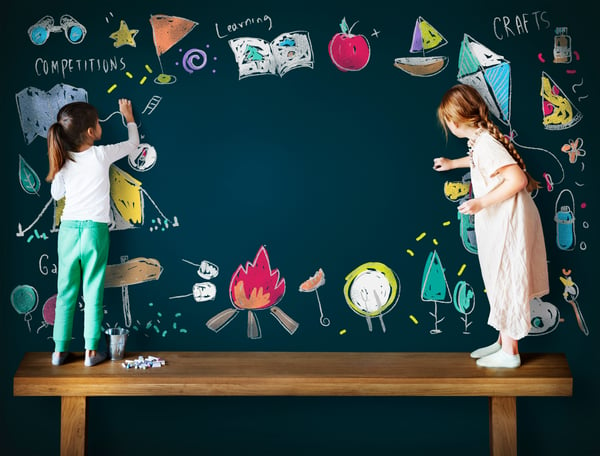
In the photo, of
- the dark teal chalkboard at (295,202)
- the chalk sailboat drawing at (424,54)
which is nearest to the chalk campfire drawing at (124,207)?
the dark teal chalkboard at (295,202)

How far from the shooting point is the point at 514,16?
9.55ft

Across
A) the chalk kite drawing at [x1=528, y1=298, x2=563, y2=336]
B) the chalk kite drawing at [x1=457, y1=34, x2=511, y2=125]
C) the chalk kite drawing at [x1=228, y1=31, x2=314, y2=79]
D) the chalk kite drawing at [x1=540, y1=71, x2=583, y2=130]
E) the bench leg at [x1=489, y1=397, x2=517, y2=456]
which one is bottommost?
the bench leg at [x1=489, y1=397, x2=517, y2=456]

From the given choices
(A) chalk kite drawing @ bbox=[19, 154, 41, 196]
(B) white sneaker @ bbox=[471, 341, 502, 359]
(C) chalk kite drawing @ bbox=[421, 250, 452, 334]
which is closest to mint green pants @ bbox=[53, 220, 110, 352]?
(A) chalk kite drawing @ bbox=[19, 154, 41, 196]

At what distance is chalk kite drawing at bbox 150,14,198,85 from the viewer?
115 inches

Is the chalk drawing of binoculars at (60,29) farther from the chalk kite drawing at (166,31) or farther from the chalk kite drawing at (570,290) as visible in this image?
the chalk kite drawing at (570,290)

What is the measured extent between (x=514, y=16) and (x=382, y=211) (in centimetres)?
106

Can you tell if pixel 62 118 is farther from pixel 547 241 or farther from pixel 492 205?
pixel 547 241

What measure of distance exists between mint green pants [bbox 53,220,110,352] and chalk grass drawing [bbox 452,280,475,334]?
5.17ft

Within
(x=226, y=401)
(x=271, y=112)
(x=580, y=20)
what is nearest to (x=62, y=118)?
(x=271, y=112)

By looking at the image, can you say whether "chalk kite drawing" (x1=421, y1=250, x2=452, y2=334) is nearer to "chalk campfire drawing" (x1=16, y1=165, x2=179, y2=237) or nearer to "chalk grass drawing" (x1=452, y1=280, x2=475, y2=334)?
"chalk grass drawing" (x1=452, y1=280, x2=475, y2=334)

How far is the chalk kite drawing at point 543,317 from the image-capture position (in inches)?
116

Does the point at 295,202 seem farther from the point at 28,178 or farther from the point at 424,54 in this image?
the point at 28,178

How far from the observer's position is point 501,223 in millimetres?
2686

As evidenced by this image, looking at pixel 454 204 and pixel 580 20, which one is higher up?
pixel 580 20
